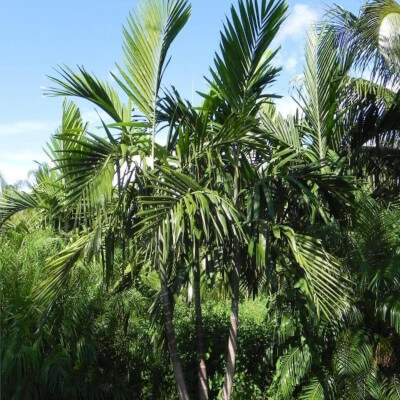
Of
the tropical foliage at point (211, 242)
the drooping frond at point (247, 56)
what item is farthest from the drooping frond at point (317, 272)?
the drooping frond at point (247, 56)

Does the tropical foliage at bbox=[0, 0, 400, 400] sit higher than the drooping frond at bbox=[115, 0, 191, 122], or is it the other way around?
the drooping frond at bbox=[115, 0, 191, 122]

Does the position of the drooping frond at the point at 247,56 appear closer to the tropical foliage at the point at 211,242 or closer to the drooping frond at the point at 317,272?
the tropical foliage at the point at 211,242

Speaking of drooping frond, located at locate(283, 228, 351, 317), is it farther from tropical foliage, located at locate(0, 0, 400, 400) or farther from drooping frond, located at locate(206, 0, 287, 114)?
drooping frond, located at locate(206, 0, 287, 114)

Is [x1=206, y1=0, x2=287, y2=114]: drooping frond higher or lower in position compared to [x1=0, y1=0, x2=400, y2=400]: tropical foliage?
higher

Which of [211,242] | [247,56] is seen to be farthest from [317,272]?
[247,56]

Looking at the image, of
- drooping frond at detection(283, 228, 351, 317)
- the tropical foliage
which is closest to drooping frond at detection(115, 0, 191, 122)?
the tropical foliage

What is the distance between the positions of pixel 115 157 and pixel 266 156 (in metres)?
1.30

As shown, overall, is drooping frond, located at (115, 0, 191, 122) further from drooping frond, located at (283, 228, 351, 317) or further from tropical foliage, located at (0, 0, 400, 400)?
drooping frond, located at (283, 228, 351, 317)

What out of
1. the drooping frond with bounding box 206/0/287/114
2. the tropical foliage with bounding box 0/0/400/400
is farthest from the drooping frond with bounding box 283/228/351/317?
the drooping frond with bounding box 206/0/287/114

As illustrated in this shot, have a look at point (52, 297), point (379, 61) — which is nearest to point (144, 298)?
point (52, 297)

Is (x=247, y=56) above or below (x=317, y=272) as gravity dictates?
above

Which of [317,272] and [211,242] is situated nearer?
[317,272]

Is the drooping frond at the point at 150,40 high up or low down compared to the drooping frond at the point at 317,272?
up

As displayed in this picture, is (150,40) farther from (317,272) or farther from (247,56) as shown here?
(317,272)
